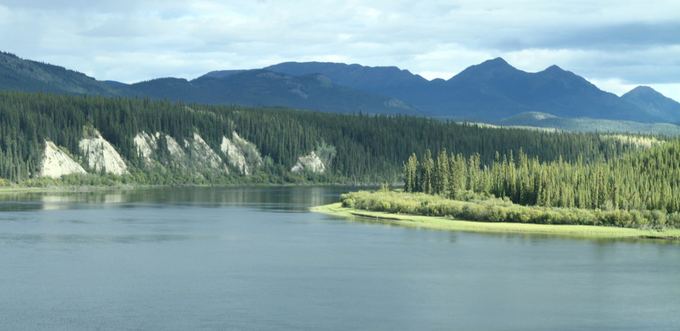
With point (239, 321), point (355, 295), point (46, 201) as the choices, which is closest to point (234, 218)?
point (46, 201)

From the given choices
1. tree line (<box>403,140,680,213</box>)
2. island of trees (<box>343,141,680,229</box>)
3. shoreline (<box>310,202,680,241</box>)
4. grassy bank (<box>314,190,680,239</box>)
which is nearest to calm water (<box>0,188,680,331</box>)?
shoreline (<box>310,202,680,241</box>)

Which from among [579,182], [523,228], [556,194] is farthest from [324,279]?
[579,182]

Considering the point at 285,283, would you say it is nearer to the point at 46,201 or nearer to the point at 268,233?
the point at 268,233

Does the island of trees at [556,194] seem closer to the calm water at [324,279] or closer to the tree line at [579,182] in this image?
the tree line at [579,182]

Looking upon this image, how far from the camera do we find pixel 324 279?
3327 inches

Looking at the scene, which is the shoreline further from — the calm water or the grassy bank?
the calm water

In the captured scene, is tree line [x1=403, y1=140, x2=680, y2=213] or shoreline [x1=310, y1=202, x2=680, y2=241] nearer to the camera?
shoreline [x1=310, y1=202, x2=680, y2=241]

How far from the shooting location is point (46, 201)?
193 meters

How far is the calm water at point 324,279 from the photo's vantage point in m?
67.2

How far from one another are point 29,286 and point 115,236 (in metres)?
41.5

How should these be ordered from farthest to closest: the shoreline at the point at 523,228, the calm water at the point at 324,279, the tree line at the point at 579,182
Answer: the tree line at the point at 579,182
the shoreline at the point at 523,228
the calm water at the point at 324,279

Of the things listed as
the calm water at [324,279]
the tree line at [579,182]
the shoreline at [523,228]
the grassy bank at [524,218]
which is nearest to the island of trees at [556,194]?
the tree line at [579,182]

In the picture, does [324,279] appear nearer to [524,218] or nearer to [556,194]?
[524,218]

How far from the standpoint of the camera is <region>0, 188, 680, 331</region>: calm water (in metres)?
67.2
